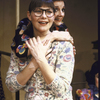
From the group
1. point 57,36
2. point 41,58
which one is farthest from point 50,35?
point 41,58

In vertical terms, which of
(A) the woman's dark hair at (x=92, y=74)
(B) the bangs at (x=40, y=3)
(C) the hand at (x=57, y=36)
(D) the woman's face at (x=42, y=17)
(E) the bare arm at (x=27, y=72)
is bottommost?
(A) the woman's dark hair at (x=92, y=74)

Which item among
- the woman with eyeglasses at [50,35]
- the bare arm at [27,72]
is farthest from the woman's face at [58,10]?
the bare arm at [27,72]

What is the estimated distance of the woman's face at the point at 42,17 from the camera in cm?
73

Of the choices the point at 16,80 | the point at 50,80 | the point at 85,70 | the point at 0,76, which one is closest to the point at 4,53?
the point at 0,76

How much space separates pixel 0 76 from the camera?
92 cm

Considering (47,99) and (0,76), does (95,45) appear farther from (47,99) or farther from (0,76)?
(0,76)

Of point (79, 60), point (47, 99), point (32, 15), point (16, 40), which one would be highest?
point (32, 15)

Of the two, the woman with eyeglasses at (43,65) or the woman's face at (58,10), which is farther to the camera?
the woman's face at (58,10)

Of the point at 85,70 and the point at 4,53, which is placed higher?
the point at 4,53

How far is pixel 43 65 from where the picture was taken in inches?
27.3

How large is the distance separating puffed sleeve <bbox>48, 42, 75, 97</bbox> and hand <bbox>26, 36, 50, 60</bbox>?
0.07 metres

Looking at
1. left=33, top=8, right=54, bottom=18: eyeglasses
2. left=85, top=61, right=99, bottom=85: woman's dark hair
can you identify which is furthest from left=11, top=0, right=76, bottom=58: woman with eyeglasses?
left=85, top=61, right=99, bottom=85: woman's dark hair

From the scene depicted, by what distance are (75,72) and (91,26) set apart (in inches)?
12.3

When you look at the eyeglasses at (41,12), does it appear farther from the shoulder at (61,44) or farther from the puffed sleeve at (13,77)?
the puffed sleeve at (13,77)
